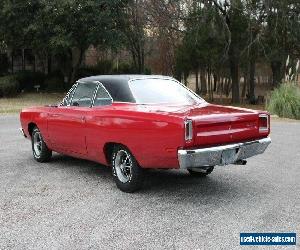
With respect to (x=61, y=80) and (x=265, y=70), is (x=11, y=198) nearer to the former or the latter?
(x=61, y=80)

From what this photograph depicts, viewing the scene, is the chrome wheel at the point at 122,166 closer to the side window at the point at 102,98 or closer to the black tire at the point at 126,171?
the black tire at the point at 126,171

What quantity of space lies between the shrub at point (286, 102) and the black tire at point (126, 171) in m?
13.3

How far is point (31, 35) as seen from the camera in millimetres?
26828

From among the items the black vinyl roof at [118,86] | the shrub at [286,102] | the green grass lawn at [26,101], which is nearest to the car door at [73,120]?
the black vinyl roof at [118,86]

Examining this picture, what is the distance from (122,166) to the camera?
21.9 feet

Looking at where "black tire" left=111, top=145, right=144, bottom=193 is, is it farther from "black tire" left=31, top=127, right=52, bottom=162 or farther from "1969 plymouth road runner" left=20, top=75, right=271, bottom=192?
A: "black tire" left=31, top=127, right=52, bottom=162

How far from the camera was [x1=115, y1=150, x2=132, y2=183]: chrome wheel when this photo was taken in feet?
21.7

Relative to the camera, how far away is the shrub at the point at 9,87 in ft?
89.9

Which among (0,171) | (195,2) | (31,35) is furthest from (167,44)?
(0,171)

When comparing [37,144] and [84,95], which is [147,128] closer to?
[84,95]

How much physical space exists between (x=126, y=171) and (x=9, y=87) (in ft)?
73.6

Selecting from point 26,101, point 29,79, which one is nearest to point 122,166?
point 26,101

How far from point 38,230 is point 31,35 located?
23.2 metres

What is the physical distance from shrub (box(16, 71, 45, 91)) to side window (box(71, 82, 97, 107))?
23.9 metres
